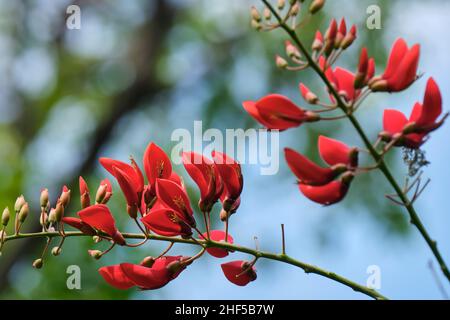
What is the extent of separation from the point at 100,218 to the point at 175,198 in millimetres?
94

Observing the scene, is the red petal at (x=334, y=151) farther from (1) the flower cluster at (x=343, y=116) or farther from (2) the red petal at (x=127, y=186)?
(2) the red petal at (x=127, y=186)

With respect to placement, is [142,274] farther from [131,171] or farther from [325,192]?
[325,192]

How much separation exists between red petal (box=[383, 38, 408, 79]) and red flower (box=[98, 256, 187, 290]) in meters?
0.34

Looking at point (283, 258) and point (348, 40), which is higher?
point (348, 40)

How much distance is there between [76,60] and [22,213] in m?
5.99

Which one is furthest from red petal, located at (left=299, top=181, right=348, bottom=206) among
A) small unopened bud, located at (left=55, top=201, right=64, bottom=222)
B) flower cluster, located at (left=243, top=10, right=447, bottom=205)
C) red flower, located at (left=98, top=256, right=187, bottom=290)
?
small unopened bud, located at (left=55, top=201, right=64, bottom=222)

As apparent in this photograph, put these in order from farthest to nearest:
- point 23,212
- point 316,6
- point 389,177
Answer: point 23,212 < point 316,6 < point 389,177

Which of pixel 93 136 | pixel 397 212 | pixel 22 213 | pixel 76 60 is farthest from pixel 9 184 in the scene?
pixel 22 213

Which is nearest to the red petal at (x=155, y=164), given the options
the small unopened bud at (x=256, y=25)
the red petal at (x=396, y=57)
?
the small unopened bud at (x=256, y=25)

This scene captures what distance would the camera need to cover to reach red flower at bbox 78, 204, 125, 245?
864 mm

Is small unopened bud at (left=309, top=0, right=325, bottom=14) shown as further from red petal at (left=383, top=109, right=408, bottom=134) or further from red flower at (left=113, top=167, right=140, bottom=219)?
red flower at (left=113, top=167, right=140, bottom=219)

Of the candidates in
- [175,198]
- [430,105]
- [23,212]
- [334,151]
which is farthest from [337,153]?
[23,212]

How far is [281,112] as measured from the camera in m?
0.78

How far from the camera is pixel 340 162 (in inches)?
30.6
